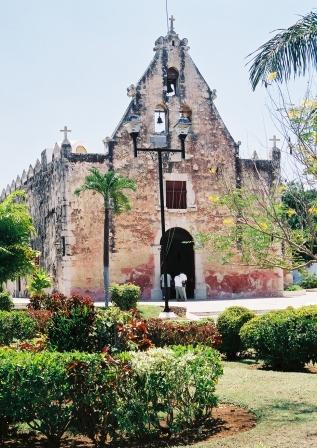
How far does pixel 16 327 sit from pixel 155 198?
14.6 m

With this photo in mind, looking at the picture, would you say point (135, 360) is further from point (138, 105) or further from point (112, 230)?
point (138, 105)

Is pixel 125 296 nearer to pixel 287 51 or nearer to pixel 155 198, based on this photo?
→ pixel 155 198

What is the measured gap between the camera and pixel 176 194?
29.9 metres

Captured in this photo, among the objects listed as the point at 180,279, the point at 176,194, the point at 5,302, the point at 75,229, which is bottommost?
the point at 5,302

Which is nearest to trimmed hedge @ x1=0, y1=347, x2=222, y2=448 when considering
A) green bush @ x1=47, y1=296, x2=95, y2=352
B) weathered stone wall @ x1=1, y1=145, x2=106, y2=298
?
green bush @ x1=47, y1=296, x2=95, y2=352

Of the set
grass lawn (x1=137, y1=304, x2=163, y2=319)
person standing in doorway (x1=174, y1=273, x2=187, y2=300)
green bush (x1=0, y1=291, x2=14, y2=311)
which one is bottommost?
grass lawn (x1=137, y1=304, x2=163, y2=319)

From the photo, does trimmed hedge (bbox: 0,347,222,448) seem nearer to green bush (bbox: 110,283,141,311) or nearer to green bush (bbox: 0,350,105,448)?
green bush (bbox: 0,350,105,448)

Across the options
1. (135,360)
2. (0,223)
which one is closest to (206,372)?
(135,360)

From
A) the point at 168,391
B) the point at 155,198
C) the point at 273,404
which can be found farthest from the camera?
the point at 155,198

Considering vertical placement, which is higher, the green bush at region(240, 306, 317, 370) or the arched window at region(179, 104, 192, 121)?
the arched window at region(179, 104, 192, 121)

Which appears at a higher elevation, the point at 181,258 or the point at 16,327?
the point at 181,258

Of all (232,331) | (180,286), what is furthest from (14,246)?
(232,331)

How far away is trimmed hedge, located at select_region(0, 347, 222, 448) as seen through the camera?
6.80 m

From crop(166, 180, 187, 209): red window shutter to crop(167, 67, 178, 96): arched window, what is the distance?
4415mm
